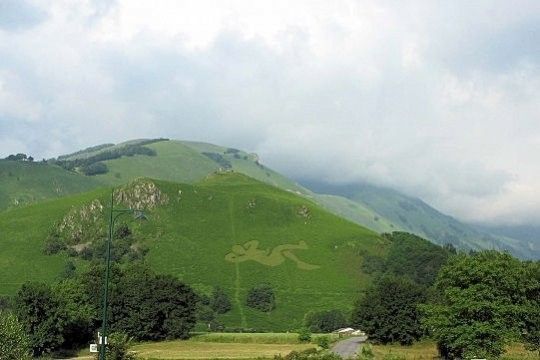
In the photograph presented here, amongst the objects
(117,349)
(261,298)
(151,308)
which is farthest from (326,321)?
(117,349)

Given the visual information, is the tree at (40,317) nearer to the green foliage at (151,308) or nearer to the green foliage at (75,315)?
the green foliage at (75,315)

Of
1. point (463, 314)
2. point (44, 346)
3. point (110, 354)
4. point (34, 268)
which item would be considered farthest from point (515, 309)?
point (34, 268)

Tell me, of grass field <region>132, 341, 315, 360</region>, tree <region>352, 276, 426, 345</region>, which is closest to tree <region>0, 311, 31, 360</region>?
grass field <region>132, 341, 315, 360</region>

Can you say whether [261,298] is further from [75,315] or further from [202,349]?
[75,315]

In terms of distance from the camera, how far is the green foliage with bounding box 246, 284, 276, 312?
182m

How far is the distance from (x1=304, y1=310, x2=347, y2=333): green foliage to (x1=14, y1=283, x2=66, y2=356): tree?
79697 mm

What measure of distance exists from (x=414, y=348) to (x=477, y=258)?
42.0 metres

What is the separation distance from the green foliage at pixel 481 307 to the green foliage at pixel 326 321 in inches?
3836

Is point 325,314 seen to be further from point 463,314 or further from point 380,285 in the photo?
point 463,314

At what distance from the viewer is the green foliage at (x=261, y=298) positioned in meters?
182

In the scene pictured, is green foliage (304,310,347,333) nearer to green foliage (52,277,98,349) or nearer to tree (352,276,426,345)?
tree (352,276,426,345)

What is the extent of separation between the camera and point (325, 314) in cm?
16675

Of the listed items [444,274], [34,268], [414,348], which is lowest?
[414,348]

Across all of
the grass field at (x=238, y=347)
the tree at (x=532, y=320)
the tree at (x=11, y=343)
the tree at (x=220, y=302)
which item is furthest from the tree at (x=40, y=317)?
the tree at (x=220, y=302)
